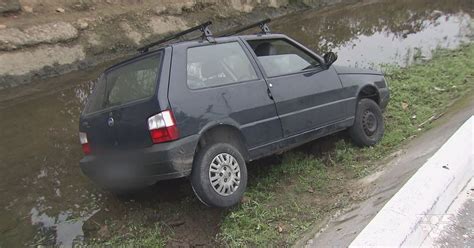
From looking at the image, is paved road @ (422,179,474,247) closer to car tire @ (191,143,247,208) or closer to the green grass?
the green grass

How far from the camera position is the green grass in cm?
422

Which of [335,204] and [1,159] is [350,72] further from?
[1,159]

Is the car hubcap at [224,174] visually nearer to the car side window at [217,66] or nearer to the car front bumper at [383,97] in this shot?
the car side window at [217,66]

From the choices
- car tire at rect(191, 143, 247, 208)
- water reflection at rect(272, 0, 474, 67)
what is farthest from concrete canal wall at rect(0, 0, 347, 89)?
car tire at rect(191, 143, 247, 208)

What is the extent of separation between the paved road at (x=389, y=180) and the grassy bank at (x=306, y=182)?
0.23 m

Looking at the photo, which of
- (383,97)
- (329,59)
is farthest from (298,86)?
(383,97)

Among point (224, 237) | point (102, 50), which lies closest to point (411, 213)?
point (224, 237)

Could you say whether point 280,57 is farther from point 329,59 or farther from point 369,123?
point 369,123

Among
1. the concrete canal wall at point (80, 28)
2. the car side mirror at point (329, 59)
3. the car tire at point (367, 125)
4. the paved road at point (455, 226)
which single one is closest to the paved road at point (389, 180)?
the paved road at point (455, 226)

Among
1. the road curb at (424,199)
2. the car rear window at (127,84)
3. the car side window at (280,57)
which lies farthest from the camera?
the car side window at (280,57)

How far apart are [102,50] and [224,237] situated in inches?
472

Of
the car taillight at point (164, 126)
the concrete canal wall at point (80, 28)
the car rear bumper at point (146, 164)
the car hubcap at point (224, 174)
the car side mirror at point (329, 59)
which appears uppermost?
the concrete canal wall at point (80, 28)

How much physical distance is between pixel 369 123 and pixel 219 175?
2.69 m

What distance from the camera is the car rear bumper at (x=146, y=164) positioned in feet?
13.4
